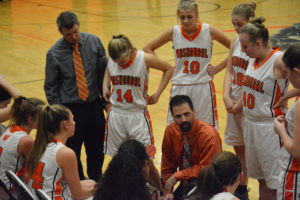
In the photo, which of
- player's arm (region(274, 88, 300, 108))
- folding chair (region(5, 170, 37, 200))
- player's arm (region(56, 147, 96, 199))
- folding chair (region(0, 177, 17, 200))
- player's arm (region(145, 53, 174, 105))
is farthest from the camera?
player's arm (region(145, 53, 174, 105))

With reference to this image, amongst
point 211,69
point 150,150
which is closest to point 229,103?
point 211,69

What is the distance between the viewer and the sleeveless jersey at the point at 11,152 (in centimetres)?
368

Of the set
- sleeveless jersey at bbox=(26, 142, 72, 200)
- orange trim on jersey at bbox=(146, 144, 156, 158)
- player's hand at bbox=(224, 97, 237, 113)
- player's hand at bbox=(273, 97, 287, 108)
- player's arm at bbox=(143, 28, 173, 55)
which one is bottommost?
orange trim on jersey at bbox=(146, 144, 156, 158)

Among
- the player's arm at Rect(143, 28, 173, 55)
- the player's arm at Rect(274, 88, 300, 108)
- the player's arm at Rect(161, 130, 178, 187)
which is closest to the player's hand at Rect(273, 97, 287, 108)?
the player's arm at Rect(274, 88, 300, 108)

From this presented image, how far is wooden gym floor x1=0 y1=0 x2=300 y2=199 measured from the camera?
832cm

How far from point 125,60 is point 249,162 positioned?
149 cm

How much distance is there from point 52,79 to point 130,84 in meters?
0.82

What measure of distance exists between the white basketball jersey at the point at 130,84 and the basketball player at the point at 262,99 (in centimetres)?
102

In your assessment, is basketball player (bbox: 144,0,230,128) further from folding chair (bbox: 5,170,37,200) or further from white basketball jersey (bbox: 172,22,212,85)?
folding chair (bbox: 5,170,37,200)

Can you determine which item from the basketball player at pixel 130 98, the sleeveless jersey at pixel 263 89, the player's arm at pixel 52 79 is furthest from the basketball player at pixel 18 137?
the sleeveless jersey at pixel 263 89

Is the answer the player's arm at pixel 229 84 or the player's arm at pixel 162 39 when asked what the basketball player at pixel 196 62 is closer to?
the player's arm at pixel 162 39

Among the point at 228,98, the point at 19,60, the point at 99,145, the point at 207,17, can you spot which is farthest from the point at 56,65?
the point at 207,17

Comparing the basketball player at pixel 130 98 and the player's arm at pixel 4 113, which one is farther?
the basketball player at pixel 130 98

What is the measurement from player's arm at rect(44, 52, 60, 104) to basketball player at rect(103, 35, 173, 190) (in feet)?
1.67
